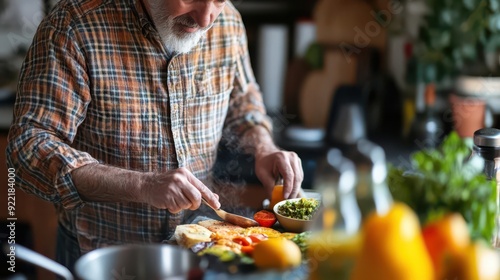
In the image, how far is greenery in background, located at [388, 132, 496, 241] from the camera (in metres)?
1.17

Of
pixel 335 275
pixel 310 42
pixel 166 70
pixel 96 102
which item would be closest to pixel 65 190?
pixel 96 102

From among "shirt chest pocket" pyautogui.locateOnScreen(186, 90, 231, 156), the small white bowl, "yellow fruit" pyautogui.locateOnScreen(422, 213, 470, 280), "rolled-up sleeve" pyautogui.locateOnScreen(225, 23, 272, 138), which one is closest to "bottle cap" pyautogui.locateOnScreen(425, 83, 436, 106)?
"rolled-up sleeve" pyautogui.locateOnScreen(225, 23, 272, 138)

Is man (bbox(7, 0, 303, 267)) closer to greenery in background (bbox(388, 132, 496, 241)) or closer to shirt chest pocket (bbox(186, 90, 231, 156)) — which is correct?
shirt chest pocket (bbox(186, 90, 231, 156))

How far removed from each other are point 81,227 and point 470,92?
1833 mm

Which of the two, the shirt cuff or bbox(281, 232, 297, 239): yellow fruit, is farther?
the shirt cuff

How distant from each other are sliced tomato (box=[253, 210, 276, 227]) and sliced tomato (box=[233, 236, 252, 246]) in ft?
0.55

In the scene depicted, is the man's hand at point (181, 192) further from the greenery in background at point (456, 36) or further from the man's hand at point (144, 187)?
the greenery in background at point (456, 36)

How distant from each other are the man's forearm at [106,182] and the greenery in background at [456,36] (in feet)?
5.80

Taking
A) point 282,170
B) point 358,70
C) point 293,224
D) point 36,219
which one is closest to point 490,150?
point 293,224

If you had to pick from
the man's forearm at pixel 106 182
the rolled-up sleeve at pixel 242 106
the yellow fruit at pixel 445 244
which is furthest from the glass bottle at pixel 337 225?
the rolled-up sleeve at pixel 242 106

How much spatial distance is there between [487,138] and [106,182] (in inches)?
32.4

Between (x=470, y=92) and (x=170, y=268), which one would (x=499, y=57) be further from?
(x=170, y=268)

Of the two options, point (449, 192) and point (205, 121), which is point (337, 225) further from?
point (205, 121)

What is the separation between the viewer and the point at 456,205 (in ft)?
3.86
